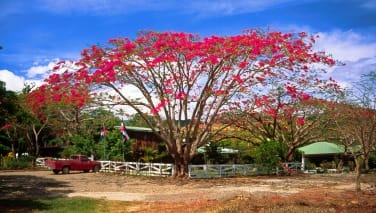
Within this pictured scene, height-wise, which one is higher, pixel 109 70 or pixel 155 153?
pixel 109 70

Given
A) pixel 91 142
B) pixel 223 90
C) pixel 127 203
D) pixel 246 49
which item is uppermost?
pixel 246 49

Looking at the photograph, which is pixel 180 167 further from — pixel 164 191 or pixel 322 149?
pixel 322 149

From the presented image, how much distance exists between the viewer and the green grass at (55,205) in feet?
45.4

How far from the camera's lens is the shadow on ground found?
14.5 metres

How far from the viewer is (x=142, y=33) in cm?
2355

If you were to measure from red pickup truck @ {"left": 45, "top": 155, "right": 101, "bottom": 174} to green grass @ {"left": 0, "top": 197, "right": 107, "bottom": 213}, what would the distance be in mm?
14164

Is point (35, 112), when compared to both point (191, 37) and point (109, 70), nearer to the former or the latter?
point (109, 70)

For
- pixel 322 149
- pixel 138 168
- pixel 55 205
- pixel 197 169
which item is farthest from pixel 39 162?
pixel 322 149

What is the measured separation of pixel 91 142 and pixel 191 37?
16.7 meters

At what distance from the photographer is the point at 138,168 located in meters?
29.5

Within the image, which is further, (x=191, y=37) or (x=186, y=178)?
(x=186, y=178)

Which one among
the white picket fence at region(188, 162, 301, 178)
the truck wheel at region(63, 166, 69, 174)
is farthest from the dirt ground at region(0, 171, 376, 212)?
the truck wheel at region(63, 166, 69, 174)

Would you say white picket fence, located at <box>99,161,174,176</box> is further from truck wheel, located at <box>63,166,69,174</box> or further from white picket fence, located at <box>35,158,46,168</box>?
white picket fence, located at <box>35,158,46,168</box>

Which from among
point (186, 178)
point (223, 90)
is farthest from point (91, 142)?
point (223, 90)
